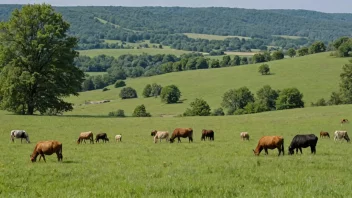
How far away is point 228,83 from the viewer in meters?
120

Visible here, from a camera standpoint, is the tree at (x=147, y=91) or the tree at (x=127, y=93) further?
the tree at (x=127, y=93)

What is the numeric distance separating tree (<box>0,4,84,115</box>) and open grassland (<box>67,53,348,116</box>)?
39.2m

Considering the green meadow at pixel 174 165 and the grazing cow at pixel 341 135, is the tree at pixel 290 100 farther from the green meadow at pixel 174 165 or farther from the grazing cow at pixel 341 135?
the grazing cow at pixel 341 135

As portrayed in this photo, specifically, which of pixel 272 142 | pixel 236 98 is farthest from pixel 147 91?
pixel 272 142

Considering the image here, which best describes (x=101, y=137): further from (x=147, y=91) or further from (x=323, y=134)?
(x=147, y=91)

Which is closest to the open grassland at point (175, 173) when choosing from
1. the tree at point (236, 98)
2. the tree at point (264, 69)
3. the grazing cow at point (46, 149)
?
the grazing cow at point (46, 149)

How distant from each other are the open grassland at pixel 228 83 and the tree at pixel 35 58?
39.2 metres

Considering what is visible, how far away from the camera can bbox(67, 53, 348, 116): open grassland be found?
10225 centimetres

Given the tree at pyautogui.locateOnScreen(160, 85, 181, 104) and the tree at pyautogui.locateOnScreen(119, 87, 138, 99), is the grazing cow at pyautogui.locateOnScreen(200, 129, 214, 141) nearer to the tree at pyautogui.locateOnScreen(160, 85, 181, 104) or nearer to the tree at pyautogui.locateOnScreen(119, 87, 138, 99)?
the tree at pyautogui.locateOnScreen(160, 85, 181, 104)

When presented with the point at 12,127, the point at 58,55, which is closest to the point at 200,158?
the point at 12,127

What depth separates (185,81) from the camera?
130125mm

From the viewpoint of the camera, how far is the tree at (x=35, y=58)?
51438 millimetres

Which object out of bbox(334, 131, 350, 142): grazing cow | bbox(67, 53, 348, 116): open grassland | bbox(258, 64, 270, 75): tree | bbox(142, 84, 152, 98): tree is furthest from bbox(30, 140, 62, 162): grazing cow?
bbox(258, 64, 270, 75): tree

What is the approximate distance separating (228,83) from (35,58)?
241 ft
